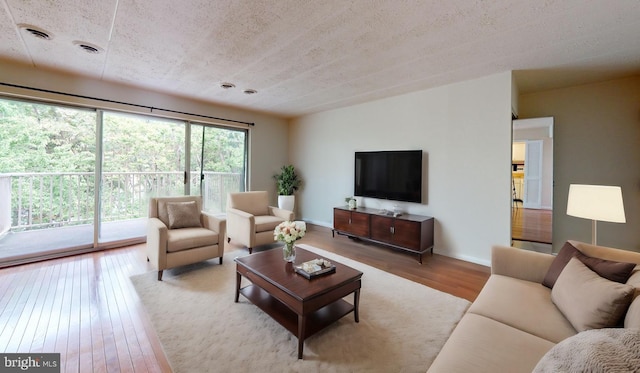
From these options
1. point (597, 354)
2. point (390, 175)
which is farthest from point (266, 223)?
point (597, 354)

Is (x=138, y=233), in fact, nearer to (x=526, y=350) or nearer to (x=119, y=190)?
(x=119, y=190)

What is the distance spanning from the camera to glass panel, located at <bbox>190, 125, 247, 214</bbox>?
→ 4.79 meters

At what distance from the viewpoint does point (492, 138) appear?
128 inches

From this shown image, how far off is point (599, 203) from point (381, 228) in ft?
7.70

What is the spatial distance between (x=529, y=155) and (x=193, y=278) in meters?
4.66

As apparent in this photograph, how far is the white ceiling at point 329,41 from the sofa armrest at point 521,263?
1.83 meters

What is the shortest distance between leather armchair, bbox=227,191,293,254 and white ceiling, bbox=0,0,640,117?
1756 mm

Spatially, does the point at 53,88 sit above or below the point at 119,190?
above

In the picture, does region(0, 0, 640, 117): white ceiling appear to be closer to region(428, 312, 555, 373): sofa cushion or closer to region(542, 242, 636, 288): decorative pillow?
region(542, 242, 636, 288): decorative pillow

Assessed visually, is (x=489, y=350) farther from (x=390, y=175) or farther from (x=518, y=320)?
(x=390, y=175)

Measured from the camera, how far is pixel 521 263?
1978 mm

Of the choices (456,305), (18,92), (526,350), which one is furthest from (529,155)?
(18,92)

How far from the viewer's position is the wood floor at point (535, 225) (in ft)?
11.7

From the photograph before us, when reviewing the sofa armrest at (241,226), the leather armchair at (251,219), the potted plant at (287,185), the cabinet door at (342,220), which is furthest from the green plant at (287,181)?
the sofa armrest at (241,226)
